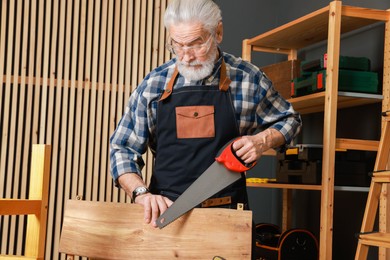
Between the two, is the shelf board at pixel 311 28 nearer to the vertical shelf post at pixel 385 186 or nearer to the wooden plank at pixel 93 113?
the vertical shelf post at pixel 385 186

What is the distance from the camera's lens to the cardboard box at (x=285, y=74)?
448cm

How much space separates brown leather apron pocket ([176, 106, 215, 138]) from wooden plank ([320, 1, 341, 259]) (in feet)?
5.02

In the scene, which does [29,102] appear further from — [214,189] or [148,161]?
[214,189]

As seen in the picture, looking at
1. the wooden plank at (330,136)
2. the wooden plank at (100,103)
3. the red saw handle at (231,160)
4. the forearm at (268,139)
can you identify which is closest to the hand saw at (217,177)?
the red saw handle at (231,160)

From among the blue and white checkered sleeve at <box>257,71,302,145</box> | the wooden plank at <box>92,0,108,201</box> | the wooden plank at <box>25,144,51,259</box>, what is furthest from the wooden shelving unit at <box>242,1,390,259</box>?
the wooden plank at <box>25,144,51,259</box>

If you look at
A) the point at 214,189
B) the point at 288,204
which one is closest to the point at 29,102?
the point at 288,204

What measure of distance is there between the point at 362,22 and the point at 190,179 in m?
2.18

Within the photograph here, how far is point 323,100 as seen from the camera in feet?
13.6

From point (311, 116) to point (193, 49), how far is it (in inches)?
117

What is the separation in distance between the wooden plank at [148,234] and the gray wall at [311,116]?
8.57ft

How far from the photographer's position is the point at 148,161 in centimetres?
518

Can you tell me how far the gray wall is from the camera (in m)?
4.34

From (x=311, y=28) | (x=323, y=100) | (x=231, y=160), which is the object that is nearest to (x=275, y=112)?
(x=231, y=160)

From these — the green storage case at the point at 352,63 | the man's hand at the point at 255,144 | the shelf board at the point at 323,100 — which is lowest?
the man's hand at the point at 255,144
